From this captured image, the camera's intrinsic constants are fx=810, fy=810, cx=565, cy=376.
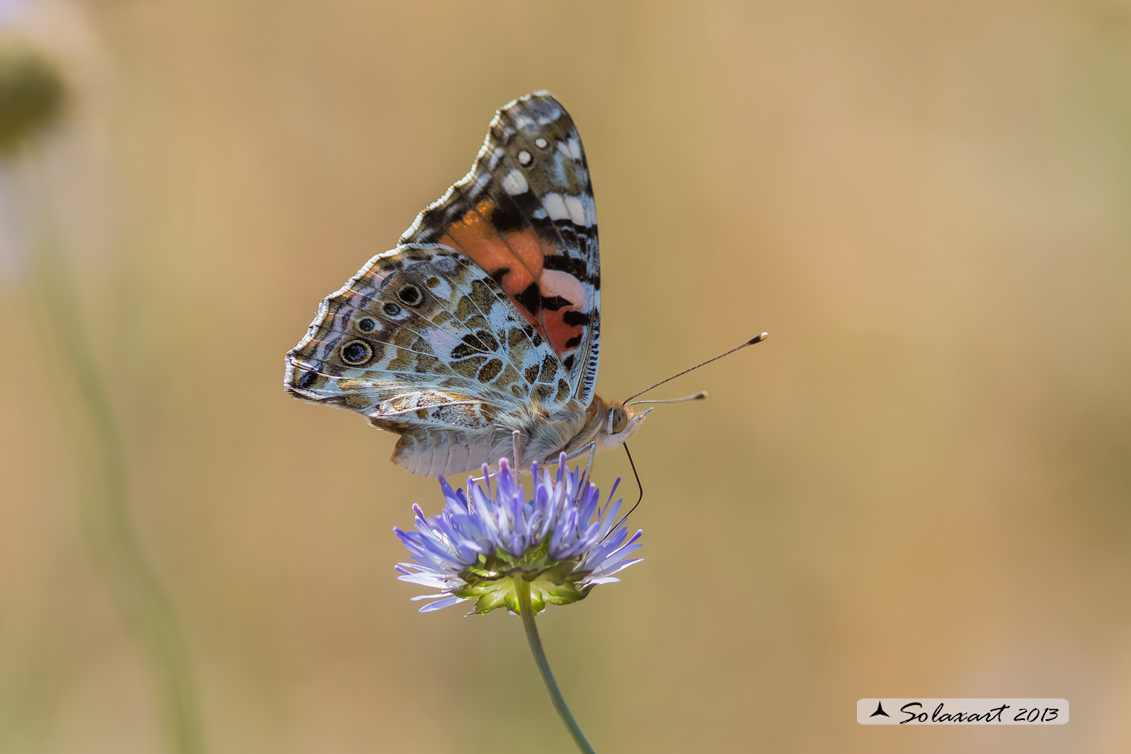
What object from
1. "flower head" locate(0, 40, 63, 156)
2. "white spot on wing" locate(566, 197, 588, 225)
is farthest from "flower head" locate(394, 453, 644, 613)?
"flower head" locate(0, 40, 63, 156)

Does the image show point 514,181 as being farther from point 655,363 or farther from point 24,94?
point 24,94

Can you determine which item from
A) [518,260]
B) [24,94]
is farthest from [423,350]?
[24,94]

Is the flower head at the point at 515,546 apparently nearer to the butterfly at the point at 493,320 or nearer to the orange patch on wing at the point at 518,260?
the butterfly at the point at 493,320

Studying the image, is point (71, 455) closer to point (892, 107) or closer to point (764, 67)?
point (764, 67)

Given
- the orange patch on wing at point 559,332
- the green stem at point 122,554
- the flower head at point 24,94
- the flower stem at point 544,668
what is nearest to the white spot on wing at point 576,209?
the orange patch on wing at point 559,332

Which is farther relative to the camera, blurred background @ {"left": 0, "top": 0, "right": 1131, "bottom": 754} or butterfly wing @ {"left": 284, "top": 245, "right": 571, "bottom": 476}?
blurred background @ {"left": 0, "top": 0, "right": 1131, "bottom": 754}

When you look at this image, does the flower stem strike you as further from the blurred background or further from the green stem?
the blurred background
